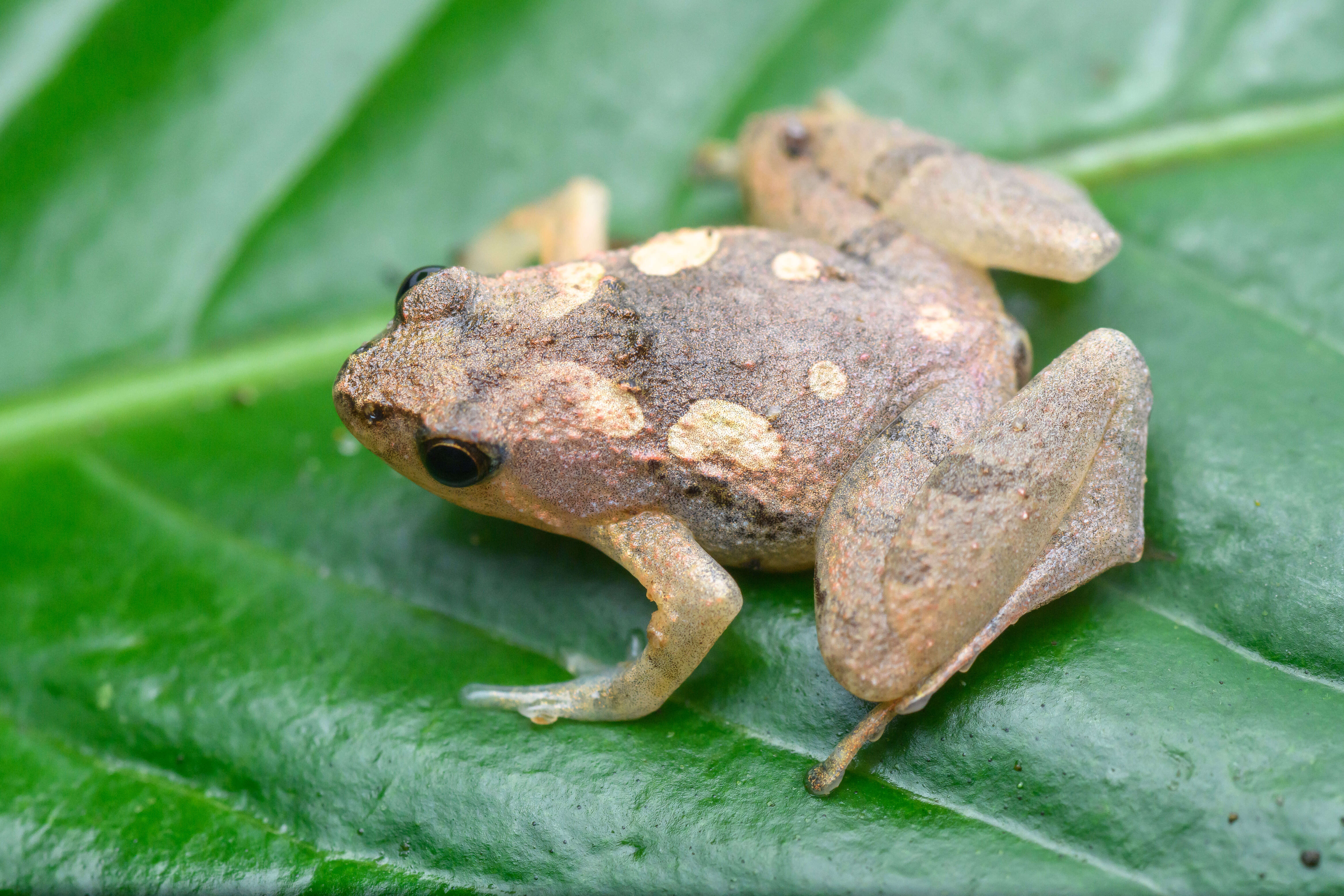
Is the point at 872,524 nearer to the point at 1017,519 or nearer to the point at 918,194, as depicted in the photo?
the point at 1017,519

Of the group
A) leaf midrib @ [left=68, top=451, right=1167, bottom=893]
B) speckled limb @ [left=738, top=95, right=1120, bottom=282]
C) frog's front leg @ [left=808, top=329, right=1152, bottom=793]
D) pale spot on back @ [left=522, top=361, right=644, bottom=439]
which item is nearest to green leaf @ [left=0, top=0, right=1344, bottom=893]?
leaf midrib @ [left=68, top=451, right=1167, bottom=893]

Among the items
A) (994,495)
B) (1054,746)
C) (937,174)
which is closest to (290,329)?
(937,174)

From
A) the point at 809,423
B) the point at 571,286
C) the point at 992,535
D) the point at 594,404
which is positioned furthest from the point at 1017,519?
the point at 571,286

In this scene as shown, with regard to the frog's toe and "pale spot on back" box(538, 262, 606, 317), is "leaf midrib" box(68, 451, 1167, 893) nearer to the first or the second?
the frog's toe

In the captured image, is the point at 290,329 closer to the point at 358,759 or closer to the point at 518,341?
the point at 518,341

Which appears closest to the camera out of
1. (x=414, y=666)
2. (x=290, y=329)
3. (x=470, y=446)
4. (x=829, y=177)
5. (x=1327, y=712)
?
(x=1327, y=712)

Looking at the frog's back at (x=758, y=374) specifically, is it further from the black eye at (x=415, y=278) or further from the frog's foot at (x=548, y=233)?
the frog's foot at (x=548, y=233)

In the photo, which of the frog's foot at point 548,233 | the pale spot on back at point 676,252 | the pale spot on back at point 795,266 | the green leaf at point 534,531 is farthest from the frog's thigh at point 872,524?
the frog's foot at point 548,233
